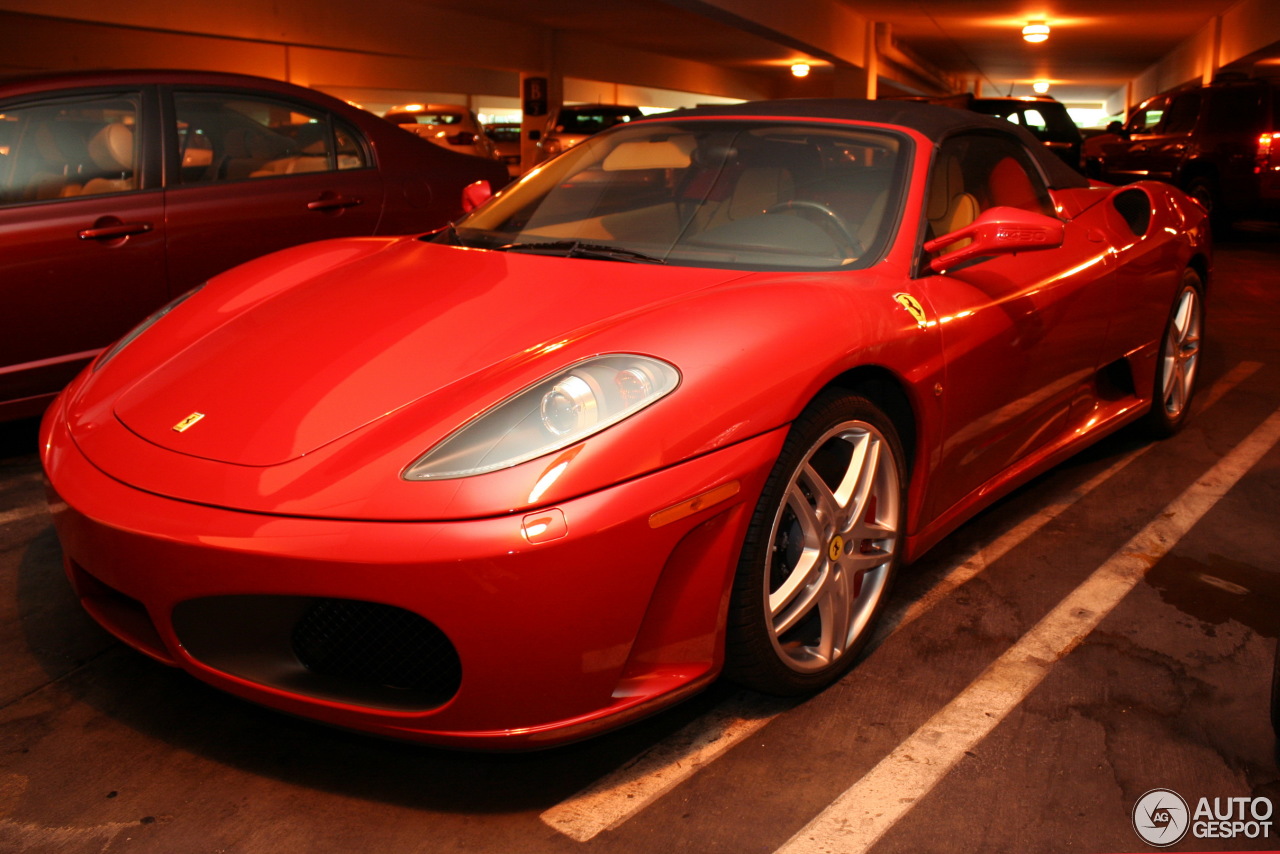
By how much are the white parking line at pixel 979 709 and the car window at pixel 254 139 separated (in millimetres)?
3278

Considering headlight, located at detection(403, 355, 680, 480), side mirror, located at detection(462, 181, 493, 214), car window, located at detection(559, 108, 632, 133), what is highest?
car window, located at detection(559, 108, 632, 133)

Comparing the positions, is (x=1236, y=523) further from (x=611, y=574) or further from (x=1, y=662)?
(x=1, y=662)

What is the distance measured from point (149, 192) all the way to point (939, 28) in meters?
21.5

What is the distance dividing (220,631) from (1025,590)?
1969 mm

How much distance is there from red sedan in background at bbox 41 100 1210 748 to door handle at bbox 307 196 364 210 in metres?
1.45

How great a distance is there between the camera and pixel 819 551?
7.33 ft

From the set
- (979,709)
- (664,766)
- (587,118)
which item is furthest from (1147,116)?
(664,766)

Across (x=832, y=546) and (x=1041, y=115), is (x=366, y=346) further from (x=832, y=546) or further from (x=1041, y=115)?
(x=1041, y=115)

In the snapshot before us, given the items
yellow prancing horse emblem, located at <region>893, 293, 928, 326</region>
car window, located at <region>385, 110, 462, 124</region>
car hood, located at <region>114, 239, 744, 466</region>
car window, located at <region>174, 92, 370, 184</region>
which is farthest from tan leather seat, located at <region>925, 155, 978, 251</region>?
car window, located at <region>385, 110, 462, 124</region>

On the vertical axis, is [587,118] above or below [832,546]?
above

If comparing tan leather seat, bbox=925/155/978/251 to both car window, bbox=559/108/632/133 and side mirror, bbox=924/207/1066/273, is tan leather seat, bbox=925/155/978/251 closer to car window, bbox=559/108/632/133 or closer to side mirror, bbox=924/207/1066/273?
side mirror, bbox=924/207/1066/273

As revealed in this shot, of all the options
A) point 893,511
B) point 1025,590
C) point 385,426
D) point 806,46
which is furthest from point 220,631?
point 806,46

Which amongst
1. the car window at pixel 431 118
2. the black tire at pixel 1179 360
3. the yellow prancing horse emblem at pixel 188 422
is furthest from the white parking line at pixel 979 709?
the car window at pixel 431 118

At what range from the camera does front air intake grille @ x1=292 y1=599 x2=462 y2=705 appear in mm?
1850
